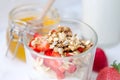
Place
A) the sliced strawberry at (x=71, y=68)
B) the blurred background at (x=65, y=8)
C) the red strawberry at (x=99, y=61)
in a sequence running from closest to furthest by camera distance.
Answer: the sliced strawberry at (x=71, y=68) < the red strawberry at (x=99, y=61) < the blurred background at (x=65, y=8)

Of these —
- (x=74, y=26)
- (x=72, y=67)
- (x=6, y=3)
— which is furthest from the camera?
(x=6, y=3)

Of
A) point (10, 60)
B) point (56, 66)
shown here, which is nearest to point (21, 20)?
point (10, 60)

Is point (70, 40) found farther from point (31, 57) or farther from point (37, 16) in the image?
point (37, 16)

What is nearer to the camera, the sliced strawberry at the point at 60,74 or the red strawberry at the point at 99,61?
the sliced strawberry at the point at 60,74

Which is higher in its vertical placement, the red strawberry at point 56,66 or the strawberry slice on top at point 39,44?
the strawberry slice on top at point 39,44

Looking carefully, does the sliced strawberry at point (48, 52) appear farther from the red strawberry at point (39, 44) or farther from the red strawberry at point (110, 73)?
the red strawberry at point (110, 73)

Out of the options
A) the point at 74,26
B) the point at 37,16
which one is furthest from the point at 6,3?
the point at 74,26

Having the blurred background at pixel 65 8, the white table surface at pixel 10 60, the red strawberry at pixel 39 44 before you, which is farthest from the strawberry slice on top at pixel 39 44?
the blurred background at pixel 65 8
